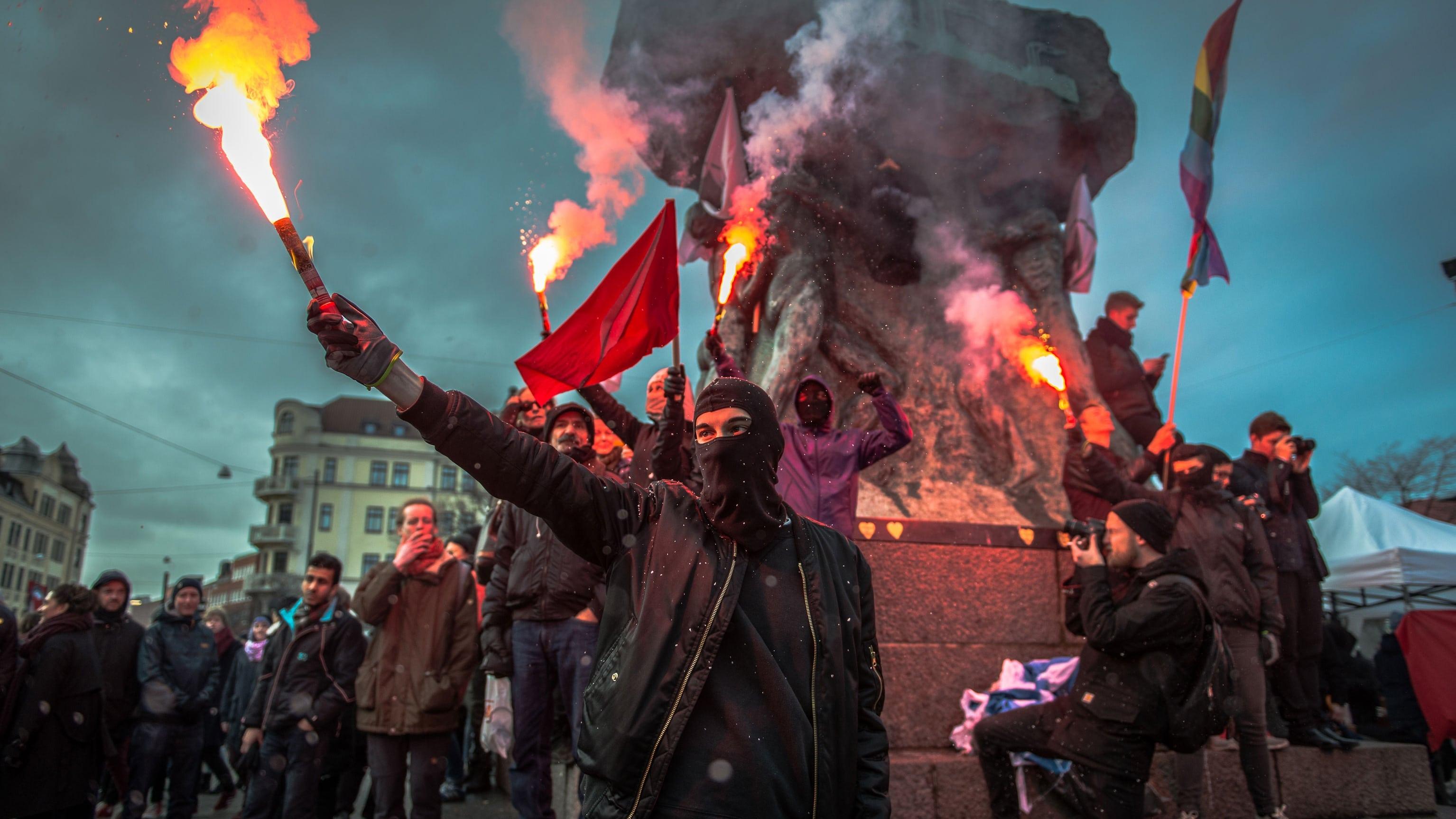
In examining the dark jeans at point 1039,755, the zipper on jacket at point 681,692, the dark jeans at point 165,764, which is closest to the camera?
the zipper on jacket at point 681,692

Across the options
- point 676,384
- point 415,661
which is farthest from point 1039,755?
point 415,661

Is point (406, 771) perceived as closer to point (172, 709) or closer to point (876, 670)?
point (172, 709)

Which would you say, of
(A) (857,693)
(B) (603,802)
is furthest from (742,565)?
(B) (603,802)

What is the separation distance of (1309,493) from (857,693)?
6747 millimetres

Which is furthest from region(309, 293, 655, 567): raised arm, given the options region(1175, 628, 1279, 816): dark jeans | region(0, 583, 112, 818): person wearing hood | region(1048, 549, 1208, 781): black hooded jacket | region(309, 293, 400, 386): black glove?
region(0, 583, 112, 818): person wearing hood

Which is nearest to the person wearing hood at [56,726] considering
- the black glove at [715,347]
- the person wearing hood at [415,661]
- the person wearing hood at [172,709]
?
the person wearing hood at [172,709]

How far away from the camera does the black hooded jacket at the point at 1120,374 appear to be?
32.3ft

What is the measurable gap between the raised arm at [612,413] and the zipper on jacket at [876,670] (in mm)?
3042

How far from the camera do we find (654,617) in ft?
7.50

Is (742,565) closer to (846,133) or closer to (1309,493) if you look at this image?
(1309,493)

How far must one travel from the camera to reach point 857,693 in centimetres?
254

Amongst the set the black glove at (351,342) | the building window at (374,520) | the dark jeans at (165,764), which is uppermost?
the building window at (374,520)

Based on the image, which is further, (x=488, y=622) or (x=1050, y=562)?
(x=1050, y=562)

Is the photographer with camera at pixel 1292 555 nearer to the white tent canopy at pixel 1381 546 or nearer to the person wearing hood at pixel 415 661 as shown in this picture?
the white tent canopy at pixel 1381 546
